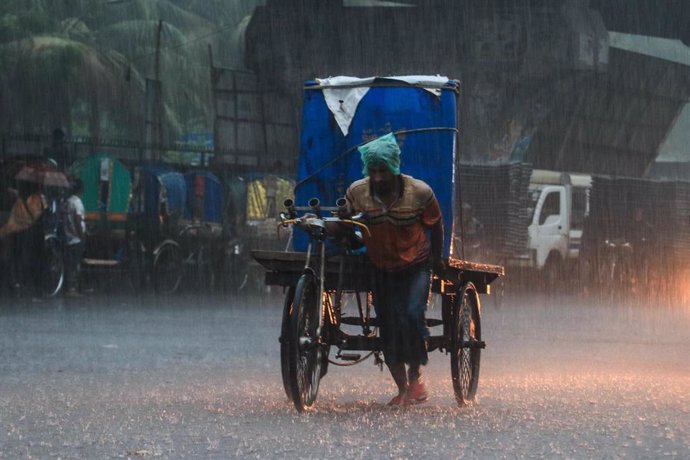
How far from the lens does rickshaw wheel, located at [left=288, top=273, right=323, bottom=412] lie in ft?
25.4

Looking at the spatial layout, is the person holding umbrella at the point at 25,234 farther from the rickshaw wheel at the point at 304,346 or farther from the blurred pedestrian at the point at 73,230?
the rickshaw wheel at the point at 304,346

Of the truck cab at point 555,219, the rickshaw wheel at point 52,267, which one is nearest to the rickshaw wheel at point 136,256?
the rickshaw wheel at point 52,267

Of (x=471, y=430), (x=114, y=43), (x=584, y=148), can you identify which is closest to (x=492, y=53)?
(x=584, y=148)

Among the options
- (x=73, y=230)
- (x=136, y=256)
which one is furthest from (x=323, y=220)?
(x=136, y=256)

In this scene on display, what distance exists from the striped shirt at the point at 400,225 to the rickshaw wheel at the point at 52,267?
13104mm

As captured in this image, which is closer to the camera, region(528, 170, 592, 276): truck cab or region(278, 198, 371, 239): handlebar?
region(278, 198, 371, 239): handlebar

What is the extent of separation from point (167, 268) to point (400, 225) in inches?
621

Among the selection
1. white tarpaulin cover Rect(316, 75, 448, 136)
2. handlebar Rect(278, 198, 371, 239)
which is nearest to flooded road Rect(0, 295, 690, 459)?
handlebar Rect(278, 198, 371, 239)

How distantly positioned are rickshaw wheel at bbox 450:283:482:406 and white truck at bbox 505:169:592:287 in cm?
1932

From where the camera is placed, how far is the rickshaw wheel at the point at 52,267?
2078cm

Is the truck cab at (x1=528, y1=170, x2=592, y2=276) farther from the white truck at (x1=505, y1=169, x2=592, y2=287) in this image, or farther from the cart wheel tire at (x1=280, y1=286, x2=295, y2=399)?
the cart wheel tire at (x1=280, y1=286, x2=295, y2=399)

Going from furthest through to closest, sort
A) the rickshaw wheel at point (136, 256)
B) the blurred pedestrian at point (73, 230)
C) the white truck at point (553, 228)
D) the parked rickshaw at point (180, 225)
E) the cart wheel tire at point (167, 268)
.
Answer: the white truck at point (553, 228) → the rickshaw wheel at point (136, 256) → the parked rickshaw at point (180, 225) → the cart wheel tire at point (167, 268) → the blurred pedestrian at point (73, 230)

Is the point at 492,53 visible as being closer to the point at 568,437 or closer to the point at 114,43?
the point at 114,43

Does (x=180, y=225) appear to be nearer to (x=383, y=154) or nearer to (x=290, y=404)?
(x=290, y=404)
